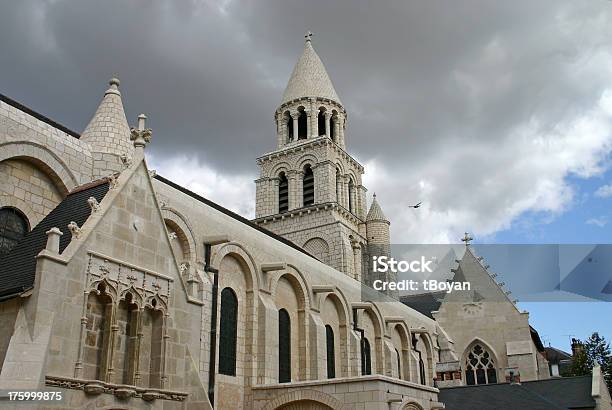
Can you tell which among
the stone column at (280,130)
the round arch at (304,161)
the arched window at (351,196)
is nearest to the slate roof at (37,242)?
the round arch at (304,161)

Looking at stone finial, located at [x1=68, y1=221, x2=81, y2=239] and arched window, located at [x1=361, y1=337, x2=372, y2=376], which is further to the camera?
arched window, located at [x1=361, y1=337, x2=372, y2=376]

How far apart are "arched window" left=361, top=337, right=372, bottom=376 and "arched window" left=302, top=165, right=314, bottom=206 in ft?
47.1

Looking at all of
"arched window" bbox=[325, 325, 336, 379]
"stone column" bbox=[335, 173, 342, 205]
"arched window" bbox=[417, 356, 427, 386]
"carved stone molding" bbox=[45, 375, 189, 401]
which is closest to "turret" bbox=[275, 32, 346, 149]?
"stone column" bbox=[335, 173, 342, 205]

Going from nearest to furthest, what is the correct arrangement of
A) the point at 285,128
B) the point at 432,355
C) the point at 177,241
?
the point at 177,241
the point at 432,355
the point at 285,128

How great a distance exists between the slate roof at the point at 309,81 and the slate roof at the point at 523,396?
81.9 feet

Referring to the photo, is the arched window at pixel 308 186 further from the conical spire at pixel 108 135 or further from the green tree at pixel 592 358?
the conical spire at pixel 108 135

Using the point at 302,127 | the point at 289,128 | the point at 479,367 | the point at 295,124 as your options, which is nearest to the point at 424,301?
the point at 479,367

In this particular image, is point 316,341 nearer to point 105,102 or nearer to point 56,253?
point 105,102

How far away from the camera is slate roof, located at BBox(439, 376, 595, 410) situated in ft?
86.2

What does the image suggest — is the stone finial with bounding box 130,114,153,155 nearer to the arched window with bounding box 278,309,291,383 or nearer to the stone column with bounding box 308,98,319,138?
the arched window with bounding box 278,309,291,383

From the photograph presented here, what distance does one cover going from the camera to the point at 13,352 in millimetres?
10336

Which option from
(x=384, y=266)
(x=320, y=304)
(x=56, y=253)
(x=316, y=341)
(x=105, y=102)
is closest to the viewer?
(x=56, y=253)

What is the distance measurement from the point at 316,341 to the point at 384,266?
19960 mm

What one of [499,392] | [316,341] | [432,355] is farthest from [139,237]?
[432,355]
